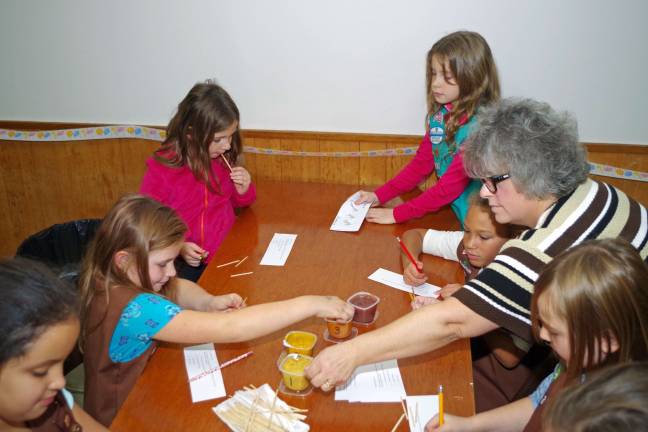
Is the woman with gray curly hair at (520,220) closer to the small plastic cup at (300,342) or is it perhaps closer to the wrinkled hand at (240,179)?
the small plastic cup at (300,342)

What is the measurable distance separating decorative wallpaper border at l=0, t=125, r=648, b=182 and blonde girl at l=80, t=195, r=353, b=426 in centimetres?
177

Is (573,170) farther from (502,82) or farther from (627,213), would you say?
(502,82)

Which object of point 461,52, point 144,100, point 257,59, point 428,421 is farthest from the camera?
point 144,100

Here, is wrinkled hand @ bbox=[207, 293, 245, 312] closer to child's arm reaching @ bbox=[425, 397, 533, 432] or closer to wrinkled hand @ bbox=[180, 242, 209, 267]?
wrinkled hand @ bbox=[180, 242, 209, 267]

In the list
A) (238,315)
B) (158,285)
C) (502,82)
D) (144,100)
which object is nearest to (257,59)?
(144,100)

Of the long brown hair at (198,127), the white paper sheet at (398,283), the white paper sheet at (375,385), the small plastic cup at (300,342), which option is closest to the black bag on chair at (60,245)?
the long brown hair at (198,127)

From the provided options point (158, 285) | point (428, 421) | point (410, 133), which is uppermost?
point (410, 133)

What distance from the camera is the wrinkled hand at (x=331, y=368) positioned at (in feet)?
5.03

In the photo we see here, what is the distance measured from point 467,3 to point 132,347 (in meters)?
2.57

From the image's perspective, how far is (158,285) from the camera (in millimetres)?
1889

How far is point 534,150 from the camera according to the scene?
1.70 meters

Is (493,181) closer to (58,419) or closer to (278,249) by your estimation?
(278,249)

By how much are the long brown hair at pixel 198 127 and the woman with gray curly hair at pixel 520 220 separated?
1.30 meters

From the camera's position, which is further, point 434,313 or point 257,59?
point 257,59
